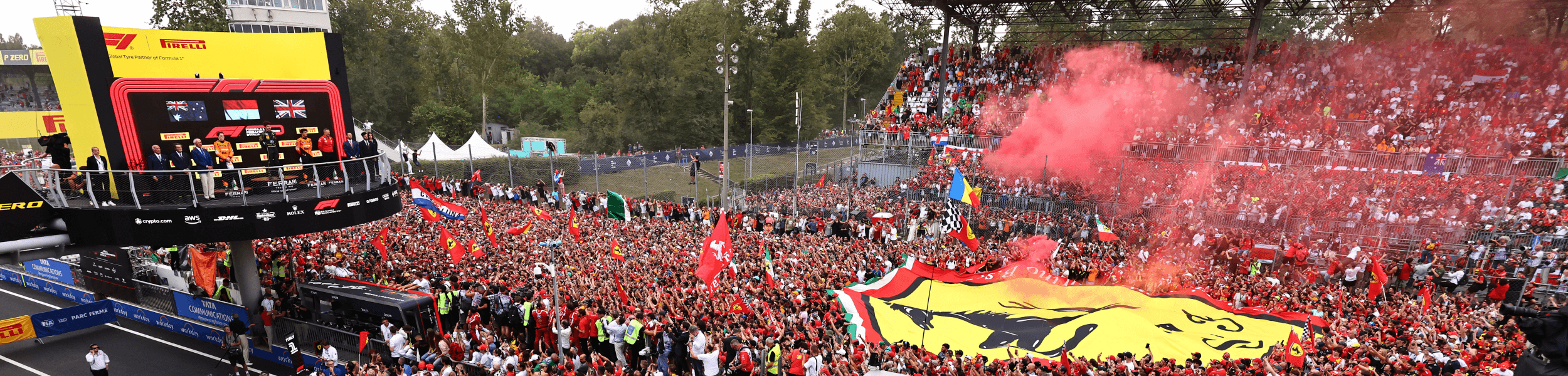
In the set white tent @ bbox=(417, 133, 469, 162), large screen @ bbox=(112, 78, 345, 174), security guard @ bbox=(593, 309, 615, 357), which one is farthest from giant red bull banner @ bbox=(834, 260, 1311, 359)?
white tent @ bbox=(417, 133, 469, 162)

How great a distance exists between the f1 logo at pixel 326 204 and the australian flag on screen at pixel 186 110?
8.43 ft

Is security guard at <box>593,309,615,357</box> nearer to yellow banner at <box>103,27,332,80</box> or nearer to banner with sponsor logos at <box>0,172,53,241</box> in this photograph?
yellow banner at <box>103,27,332,80</box>

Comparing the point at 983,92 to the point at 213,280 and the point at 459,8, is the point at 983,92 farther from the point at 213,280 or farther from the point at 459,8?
the point at 459,8

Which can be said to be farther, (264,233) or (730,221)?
(730,221)

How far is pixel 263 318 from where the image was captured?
14.7m

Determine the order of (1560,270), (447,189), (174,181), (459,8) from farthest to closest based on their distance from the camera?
(459,8) → (447,189) → (1560,270) → (174,181)

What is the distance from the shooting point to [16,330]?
15664mm

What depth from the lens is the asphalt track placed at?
47.4ft

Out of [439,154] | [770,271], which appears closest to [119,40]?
[770,271]

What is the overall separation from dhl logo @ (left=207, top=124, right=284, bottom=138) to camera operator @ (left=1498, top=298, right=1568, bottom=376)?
63.0ft

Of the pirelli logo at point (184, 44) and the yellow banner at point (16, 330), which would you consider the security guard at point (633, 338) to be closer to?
the pirelli logo at point (184, 44)

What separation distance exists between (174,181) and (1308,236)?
26.9 m

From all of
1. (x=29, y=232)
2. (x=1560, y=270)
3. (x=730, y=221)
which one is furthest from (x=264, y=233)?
(x=1560, y=270)

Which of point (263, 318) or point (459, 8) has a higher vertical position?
point (459, 8)
